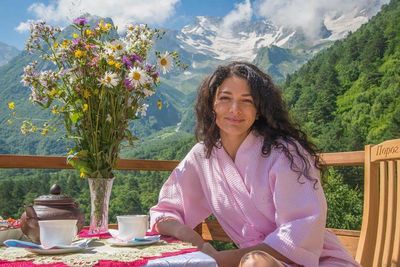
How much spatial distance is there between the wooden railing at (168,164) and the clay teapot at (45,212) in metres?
0.65

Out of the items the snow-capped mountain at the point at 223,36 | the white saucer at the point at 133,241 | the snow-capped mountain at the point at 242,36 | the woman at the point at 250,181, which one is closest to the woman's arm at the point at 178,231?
the woman at the point at 250,181

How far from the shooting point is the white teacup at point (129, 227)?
1.18 m

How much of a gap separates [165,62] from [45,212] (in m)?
0.56

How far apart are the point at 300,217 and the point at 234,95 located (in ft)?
1.36

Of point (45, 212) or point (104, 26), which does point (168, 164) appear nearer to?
point (104, 26)

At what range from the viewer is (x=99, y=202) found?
1.33 meters

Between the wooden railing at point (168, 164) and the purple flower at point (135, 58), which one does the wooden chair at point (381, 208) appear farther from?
the purple flower at point (135, 58)

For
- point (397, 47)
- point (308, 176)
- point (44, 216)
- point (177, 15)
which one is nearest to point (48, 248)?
point (44, 216)

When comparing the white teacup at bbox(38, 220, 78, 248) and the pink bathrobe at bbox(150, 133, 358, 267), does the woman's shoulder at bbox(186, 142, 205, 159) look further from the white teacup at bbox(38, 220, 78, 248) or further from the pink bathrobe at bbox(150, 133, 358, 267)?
the white teacup at bbox(38, 220, 78, 248)

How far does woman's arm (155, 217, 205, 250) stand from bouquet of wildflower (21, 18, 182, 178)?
0.69ft

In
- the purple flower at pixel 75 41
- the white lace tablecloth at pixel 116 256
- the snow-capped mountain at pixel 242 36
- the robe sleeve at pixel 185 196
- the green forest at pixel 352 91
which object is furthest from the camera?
the snow-capped mountain at pixel 242 36

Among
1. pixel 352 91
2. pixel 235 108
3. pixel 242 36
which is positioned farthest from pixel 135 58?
pixel 242 36

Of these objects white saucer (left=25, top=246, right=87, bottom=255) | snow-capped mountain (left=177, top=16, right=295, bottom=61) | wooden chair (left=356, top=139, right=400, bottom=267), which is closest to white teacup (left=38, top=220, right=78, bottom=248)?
white saucer (left=25, top=246, right=87, bottom=255)

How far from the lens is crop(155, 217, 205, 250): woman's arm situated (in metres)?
1.30
